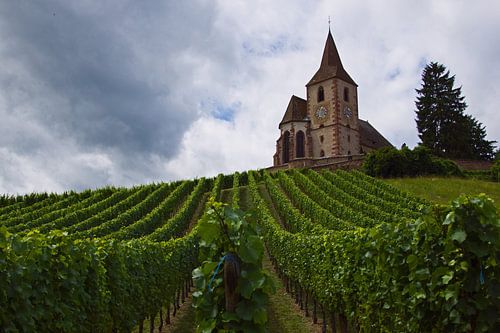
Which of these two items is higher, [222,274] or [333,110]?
[333,110]

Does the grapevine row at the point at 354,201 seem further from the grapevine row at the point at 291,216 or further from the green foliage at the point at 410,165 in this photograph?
the green foliage at the point at 410,165

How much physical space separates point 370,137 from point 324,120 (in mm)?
10365

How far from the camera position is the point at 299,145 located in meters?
52.0

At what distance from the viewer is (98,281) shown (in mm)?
6957

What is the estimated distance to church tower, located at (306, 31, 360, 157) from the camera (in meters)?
50.2

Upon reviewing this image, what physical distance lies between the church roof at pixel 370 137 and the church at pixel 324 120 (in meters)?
0.71

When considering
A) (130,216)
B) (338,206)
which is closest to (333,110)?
(338,206)

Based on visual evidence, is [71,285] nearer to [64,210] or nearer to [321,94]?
[64,210]

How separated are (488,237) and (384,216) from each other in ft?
66.4

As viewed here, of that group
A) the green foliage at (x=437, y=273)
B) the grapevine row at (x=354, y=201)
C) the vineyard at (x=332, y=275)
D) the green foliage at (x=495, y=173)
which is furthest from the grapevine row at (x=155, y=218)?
the green foliage at (x=495, y=173)

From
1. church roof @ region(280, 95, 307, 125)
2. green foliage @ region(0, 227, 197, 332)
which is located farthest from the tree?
green foliage @ region(0, 227, 197, 332)

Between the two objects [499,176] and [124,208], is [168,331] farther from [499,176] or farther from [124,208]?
[499,176]

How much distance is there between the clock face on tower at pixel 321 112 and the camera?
5164 centimetres

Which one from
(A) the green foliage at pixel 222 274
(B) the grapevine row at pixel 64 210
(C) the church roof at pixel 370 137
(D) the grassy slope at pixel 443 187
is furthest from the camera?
(C) the church roof at pixel 370 137
